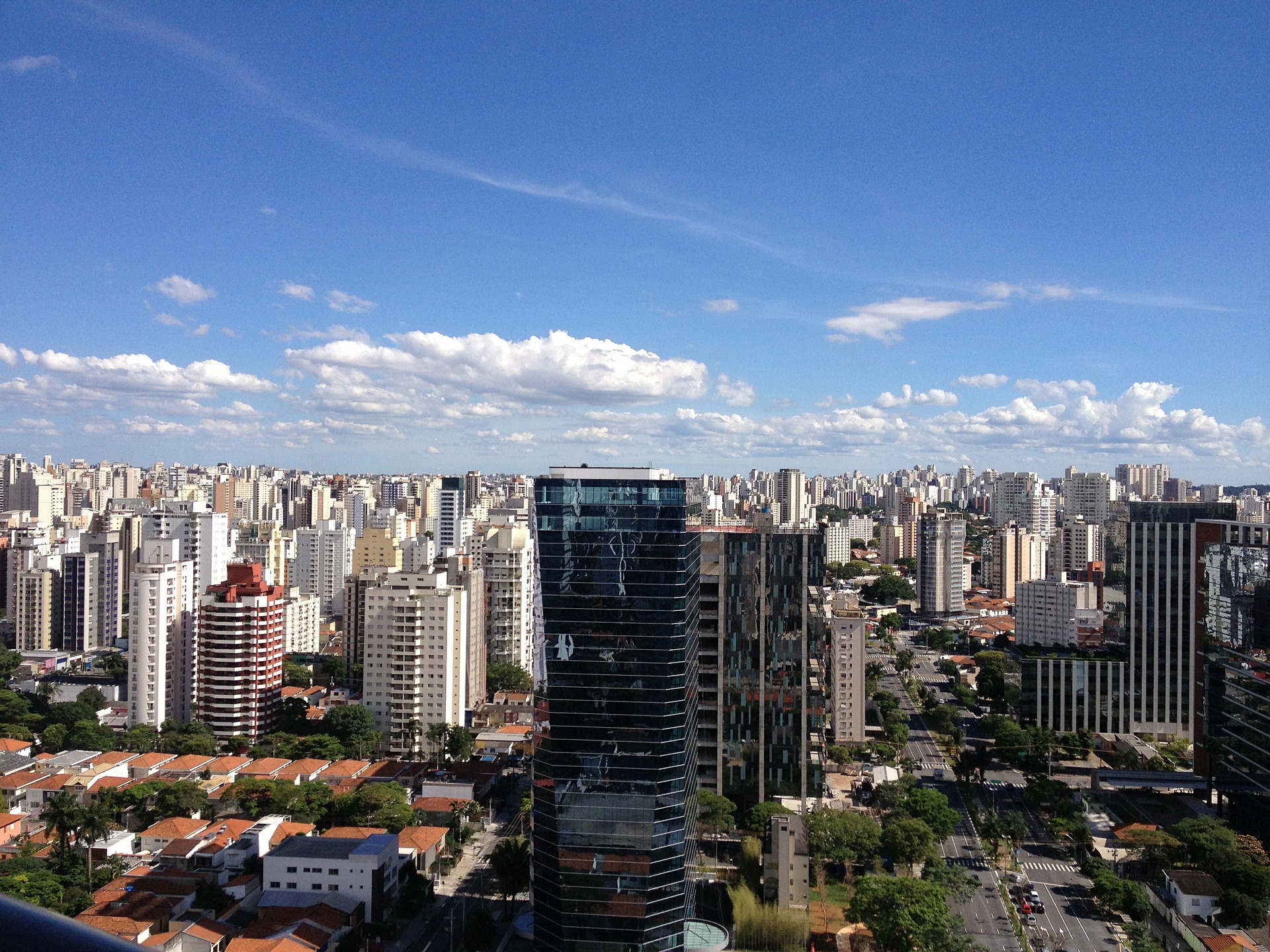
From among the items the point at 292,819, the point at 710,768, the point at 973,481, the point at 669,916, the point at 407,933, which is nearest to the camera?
the point at 669,916

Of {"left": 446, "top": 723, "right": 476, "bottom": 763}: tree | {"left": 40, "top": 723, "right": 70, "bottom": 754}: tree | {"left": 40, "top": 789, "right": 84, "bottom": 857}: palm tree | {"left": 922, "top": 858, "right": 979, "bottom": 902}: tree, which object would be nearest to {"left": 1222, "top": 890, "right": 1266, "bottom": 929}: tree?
{"left": 922, "top": 858, "right": 979, "bottom": 902}: tree

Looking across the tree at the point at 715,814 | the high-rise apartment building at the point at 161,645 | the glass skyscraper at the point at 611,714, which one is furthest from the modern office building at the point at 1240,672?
the high-rise apartment building at the point at 161,645

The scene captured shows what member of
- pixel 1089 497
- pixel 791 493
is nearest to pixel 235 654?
pixel 791 493

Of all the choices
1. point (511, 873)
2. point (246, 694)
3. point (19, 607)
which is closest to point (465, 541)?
point (19, 607)

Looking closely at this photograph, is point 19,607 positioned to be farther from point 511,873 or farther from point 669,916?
point 669,916

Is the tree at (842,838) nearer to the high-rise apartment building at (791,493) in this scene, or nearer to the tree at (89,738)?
the tree at (89,738)

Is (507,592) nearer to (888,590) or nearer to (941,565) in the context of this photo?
(941,565)
